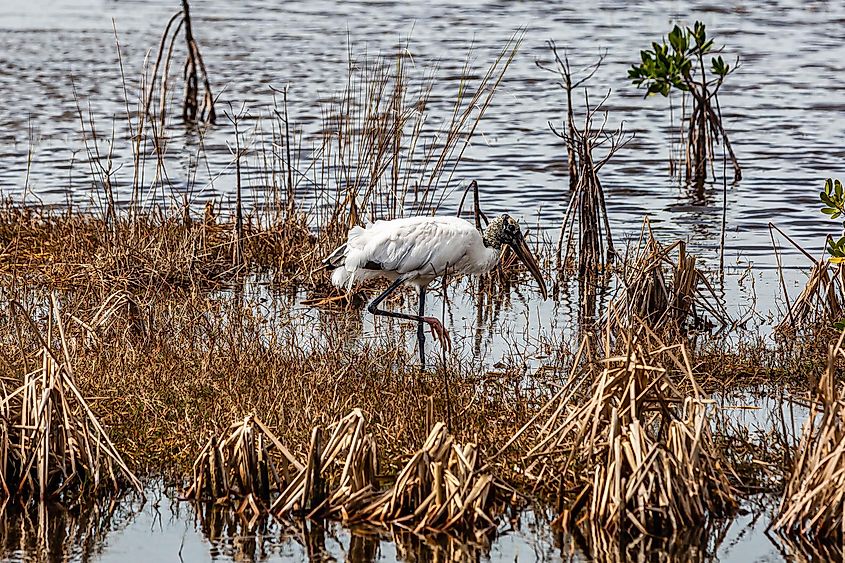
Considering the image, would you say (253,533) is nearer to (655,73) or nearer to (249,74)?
(655,73)

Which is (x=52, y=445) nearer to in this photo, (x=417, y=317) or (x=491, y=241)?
(x=417, y=317)

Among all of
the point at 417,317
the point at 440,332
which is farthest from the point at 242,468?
the point at 417,317

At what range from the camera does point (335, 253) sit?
9469 millimetres

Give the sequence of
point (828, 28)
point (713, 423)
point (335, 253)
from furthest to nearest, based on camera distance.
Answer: point (828, 28)
point (335, 253)
point (713, 423)

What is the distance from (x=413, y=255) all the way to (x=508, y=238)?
84cm

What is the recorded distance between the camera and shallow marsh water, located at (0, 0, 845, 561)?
6223 millimetres

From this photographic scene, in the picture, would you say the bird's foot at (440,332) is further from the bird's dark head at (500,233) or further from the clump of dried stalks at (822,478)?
the clump of dried stalks at (822,478)

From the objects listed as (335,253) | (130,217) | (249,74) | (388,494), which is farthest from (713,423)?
(249,74)

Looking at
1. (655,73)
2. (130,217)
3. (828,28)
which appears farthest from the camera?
(828,28)

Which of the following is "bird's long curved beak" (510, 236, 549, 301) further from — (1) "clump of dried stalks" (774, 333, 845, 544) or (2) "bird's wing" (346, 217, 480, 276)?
(1) "clump of dried stalks" (774, 333, 845, 544)

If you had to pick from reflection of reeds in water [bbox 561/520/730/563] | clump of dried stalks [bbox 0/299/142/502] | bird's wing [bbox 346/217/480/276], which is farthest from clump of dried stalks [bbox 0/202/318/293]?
reflection of reeds in water [bbox 561/520/730/563]

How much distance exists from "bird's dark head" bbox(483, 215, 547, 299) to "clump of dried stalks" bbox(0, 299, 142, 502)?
382cm

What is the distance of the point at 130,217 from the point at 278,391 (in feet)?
12.3

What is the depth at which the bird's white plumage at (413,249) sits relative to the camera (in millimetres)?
9180
